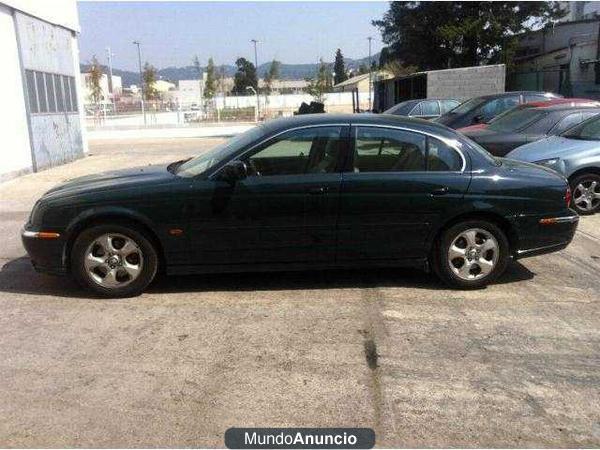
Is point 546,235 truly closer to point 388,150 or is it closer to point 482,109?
point 388,150

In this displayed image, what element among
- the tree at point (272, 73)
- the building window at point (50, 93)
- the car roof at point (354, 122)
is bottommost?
the car roof at point (354, 122)

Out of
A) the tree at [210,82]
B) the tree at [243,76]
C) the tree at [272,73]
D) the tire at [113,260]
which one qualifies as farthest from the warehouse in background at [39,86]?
the tree at [243,76]

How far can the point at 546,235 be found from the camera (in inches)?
215

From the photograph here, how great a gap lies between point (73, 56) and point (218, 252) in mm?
16268

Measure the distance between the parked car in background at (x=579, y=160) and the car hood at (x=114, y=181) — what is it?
17.4 feet

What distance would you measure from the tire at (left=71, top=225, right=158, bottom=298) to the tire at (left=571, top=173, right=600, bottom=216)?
599 centimetres

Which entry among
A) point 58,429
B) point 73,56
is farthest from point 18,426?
point 73,56

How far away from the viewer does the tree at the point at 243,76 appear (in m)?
99.1

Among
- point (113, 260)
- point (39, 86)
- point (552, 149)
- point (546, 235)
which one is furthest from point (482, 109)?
point (113, 260)

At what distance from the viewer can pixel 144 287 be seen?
5.26 metres

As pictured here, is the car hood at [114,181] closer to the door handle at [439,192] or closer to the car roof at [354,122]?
the car roof at [354,122]

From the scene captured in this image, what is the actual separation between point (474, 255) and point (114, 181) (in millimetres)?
3239

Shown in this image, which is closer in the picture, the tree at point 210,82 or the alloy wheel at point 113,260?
the alloy wheel at point 113,260

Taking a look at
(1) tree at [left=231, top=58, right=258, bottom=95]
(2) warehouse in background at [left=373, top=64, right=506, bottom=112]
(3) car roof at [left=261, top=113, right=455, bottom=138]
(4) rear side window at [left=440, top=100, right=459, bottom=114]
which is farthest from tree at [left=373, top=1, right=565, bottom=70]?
(1) tree at [left=231, top=58, right=258, bottom=95]
